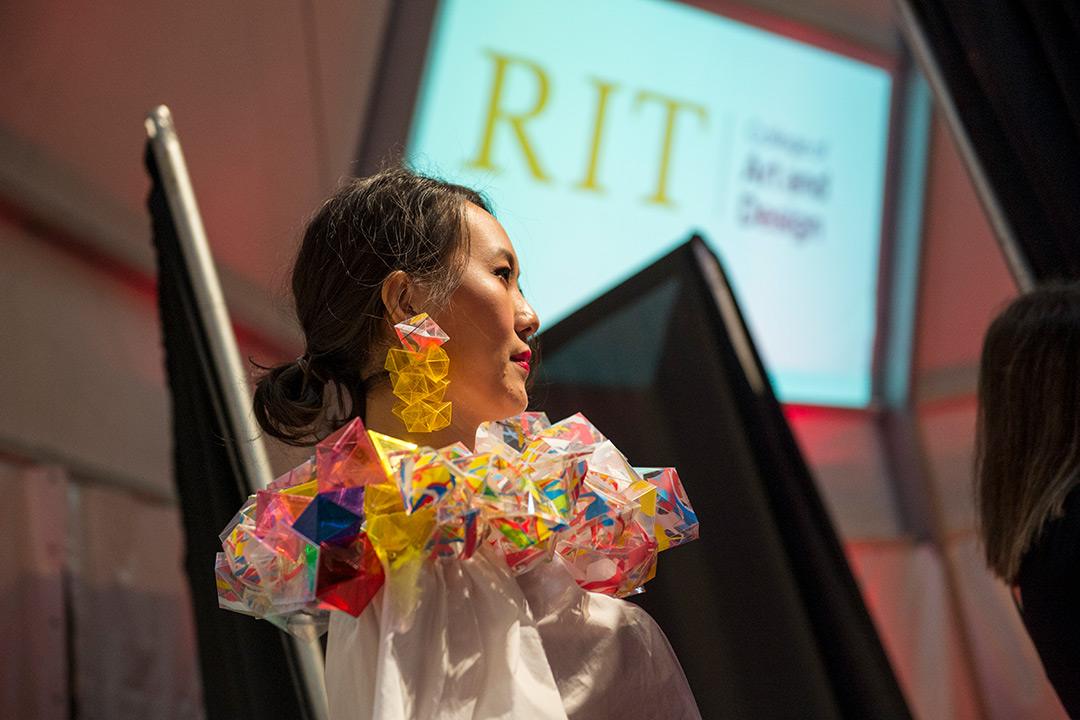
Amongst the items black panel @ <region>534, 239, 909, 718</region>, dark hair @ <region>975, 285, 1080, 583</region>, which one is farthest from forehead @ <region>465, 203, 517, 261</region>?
dark hair @ <region>975, 285, 1080, 583</region>

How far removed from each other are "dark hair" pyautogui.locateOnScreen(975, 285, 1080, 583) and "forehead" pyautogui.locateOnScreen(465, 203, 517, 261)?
70 cm

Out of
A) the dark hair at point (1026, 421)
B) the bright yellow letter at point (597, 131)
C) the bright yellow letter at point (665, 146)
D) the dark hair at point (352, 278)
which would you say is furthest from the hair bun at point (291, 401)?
the bright yellow letter at point (665, 146)

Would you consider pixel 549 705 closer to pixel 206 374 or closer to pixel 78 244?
pixel 206 374

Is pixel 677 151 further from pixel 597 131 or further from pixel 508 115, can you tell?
pixel 508 115

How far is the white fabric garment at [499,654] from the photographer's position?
71cm

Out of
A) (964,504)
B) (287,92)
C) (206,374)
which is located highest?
(287,92)

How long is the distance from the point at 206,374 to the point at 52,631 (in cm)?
91

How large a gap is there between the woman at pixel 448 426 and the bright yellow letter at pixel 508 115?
2057 millimetres

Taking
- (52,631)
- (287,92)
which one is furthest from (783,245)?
(52,631)

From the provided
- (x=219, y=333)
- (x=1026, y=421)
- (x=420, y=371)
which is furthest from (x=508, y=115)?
(x=420, y=371)

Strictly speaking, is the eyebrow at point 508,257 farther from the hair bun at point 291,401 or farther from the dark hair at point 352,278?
the hair bun at point 291,401

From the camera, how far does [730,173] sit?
3885mm

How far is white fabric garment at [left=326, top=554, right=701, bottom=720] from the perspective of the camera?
715 mm

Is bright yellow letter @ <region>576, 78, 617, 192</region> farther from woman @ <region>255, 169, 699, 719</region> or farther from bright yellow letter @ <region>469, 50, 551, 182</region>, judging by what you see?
woman @ <region>255, 169, 699, 719</region>
